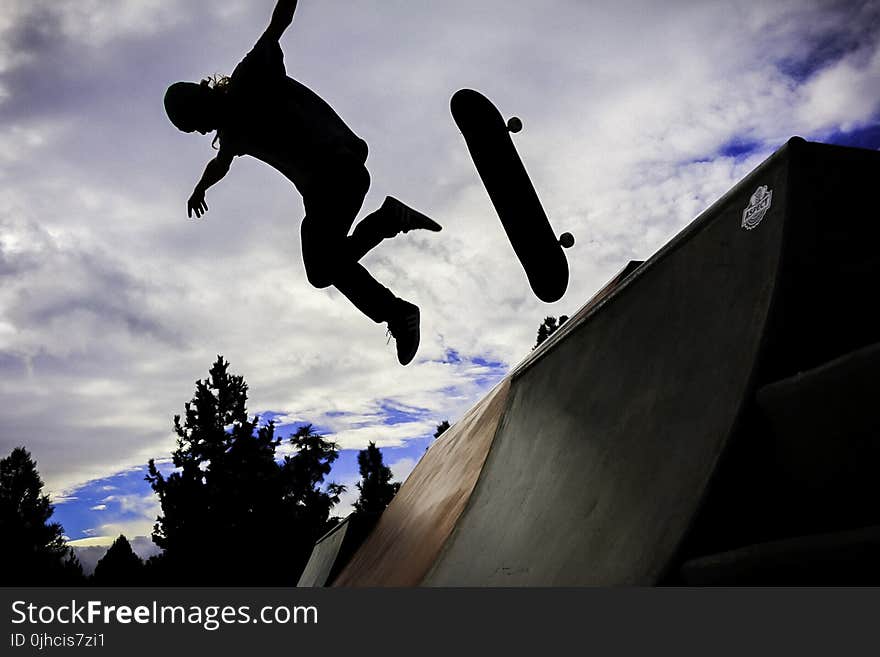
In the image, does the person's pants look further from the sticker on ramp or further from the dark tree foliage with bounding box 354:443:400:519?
the dark tree foliage with bounding box 354:443:400:519

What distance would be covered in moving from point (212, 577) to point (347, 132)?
28926 millimetres

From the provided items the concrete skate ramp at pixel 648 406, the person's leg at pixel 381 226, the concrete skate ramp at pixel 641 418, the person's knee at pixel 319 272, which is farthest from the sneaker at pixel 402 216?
the concrete skate ramp at pixel 641 418

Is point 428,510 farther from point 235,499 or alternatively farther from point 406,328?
point 235,499

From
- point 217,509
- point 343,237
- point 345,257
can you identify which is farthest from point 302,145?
point 217,509

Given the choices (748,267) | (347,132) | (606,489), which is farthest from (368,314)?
(748,267)

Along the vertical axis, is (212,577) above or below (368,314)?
above

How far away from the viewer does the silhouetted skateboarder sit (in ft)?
11.4

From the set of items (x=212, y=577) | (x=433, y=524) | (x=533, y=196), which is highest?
(x=212, y=577)

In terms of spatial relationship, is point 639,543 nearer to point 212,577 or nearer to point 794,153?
point 794,153

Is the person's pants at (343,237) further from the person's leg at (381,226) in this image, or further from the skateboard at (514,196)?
the skateboard at (514,196)

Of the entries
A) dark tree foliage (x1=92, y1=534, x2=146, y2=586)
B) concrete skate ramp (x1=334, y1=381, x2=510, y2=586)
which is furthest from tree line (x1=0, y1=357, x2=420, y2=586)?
concrete skate ramp (x1=334, y1=381, x2=510, y2=586)

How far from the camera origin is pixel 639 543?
164 cm

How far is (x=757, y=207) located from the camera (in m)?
1.90

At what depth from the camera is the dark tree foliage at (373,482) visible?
110ft
